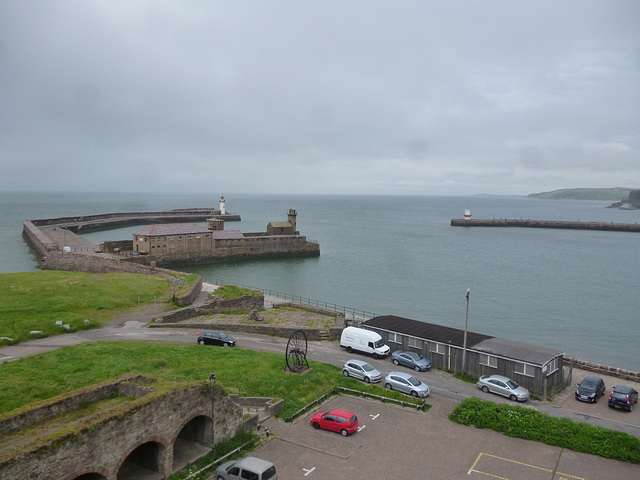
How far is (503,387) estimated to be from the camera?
24188mm

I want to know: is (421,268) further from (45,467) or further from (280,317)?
(45,467)

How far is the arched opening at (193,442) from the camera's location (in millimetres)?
16703

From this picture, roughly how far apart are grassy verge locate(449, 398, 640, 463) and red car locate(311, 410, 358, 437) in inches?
194

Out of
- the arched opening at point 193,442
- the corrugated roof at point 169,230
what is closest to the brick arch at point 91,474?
the arched opening at point 193,442

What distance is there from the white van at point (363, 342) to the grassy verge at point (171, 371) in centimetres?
369

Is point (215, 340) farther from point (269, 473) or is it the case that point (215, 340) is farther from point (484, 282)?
point (484, 282)

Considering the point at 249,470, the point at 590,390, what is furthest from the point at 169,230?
the point at 249,470

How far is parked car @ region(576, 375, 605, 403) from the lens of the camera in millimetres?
23922

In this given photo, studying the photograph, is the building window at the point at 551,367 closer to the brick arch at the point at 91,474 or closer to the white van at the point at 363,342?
the white van at the point at 363,342

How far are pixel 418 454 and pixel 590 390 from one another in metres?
12.2

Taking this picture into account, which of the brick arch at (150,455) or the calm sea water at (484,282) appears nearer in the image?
the brick arch at (150,455)

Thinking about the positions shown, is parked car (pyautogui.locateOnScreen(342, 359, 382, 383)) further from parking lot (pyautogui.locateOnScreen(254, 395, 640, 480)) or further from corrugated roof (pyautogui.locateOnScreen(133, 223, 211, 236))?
corrugated roof (pyautogui.locateOnScreen(133, 223, 211, 236))

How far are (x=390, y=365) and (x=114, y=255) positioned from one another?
181ft

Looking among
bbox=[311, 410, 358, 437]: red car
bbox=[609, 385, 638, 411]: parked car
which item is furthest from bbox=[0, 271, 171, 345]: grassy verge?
bbox=[609, 385, 638, 411]: parked car
